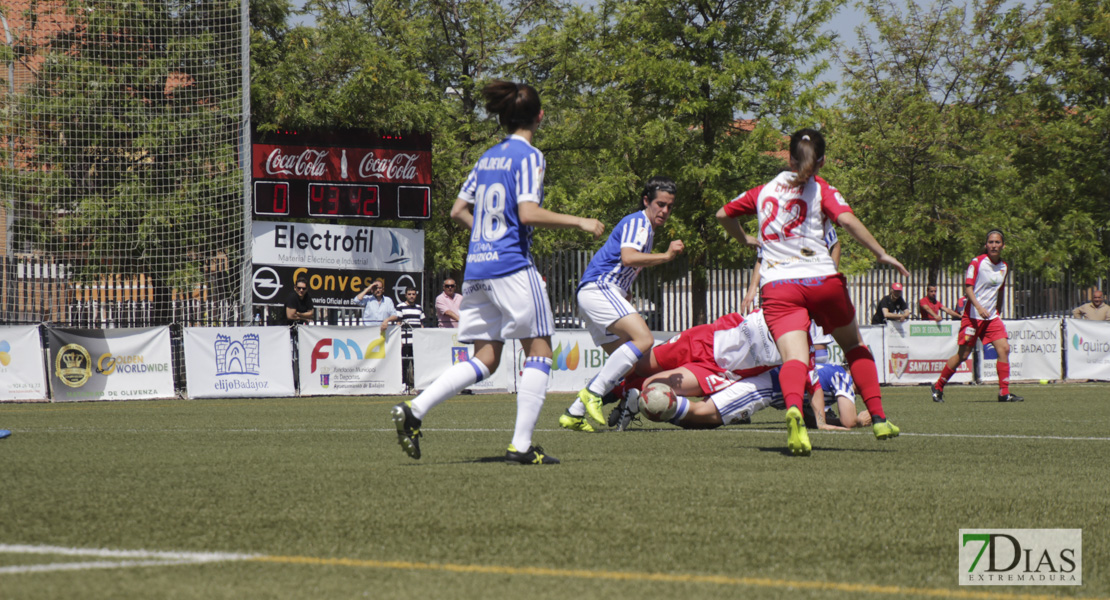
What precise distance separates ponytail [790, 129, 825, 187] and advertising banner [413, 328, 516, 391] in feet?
38.0

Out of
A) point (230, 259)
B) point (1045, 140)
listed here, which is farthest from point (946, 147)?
point (230, 259)

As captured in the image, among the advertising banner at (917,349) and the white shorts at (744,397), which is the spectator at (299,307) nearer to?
the advertising banner at (917,349)

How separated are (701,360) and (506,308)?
325 centimetres

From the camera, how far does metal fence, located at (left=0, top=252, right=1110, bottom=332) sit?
1950 centimetres

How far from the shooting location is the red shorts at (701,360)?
850 cm

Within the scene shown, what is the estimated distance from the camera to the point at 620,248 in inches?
336

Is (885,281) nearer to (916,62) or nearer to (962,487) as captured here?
(916,62)

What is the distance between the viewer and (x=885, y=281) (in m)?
28.0

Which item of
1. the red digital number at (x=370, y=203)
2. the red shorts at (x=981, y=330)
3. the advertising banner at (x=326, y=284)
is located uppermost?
the red digital number at (x=370, y=203)

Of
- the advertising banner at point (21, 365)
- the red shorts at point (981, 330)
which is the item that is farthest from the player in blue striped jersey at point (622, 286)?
the advertising banner at point (21, 365)

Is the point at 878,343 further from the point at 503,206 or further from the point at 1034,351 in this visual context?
the point at 503,206

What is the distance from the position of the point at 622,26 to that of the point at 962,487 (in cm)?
2472

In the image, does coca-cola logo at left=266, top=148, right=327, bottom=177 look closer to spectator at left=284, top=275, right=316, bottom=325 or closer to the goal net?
the goal net

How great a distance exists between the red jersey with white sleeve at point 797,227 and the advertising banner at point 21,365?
1273cm
